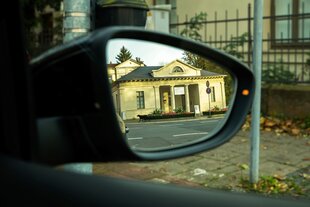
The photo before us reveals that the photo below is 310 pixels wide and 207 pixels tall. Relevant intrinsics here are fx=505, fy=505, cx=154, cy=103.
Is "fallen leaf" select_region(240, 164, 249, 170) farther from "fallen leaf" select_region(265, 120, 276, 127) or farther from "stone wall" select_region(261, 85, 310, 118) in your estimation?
"stone wall" select_region(261, 85, 310, 118)

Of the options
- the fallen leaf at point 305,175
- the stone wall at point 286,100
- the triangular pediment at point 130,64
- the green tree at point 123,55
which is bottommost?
the fallen leaf at point 305,175

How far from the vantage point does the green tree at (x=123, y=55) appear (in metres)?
1.43

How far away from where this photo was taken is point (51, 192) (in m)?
1.15

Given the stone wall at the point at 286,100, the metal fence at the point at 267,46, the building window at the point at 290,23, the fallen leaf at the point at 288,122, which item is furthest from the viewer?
the building window at the point at 290,23

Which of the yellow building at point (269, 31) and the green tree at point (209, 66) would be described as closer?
the green tree at point (209, 66)

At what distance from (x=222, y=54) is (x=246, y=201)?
2.16 ft

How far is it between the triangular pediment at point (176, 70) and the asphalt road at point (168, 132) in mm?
151

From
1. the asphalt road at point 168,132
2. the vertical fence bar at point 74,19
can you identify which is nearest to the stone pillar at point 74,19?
the vertical fence bar at point 74,19

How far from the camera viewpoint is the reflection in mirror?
1.44 m

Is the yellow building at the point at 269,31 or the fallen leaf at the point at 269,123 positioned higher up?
the yellow building at the point at 269,31

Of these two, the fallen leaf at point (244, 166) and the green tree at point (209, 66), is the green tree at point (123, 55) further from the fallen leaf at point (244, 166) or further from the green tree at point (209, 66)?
the fallen leaf at point (244, 166)

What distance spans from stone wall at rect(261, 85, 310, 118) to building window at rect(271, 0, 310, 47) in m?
0.85

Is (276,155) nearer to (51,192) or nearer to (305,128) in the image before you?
(305,128)

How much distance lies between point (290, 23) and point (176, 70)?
22.7 ft
